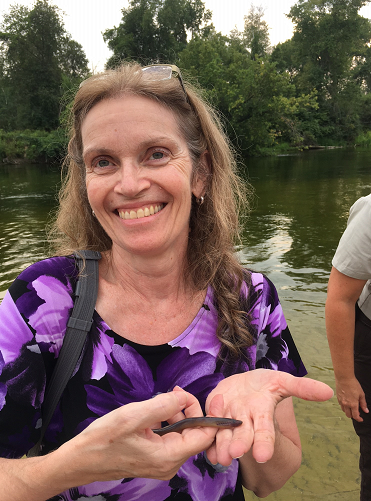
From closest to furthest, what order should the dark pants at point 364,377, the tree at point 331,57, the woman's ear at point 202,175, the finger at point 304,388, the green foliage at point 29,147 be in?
the finger at point 304,388 < the woman's ear at point 202,175 < the dark pants at point 364,377 < the green foliage at point 29,147 < the tree at point 331,57

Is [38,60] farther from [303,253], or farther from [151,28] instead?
[303,253]

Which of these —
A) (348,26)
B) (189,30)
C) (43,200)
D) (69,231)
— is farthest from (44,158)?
(348,26)

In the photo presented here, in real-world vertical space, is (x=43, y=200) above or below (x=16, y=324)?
below

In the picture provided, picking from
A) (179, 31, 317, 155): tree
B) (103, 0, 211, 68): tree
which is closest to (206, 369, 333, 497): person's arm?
(179, 31, 317, 155): tree

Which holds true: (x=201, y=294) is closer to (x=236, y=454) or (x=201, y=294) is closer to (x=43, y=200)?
(x=236, y=454)

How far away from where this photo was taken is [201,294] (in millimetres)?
1730

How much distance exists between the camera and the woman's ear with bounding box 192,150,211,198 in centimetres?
184

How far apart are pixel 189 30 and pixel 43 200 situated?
50.0 m

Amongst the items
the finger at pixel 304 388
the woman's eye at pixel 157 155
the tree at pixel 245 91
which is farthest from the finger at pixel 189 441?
the tree at pixel 245 91

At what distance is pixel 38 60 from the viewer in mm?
44469

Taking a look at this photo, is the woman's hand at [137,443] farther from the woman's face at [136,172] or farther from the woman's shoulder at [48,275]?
the woman's face at [136,172]

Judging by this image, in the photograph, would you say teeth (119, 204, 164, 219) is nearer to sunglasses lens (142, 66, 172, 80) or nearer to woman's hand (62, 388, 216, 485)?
sunglasses lens (142, 66, 172, 80)

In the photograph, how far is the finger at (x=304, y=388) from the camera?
1.08 metres

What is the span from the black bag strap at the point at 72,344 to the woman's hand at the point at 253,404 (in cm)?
51
